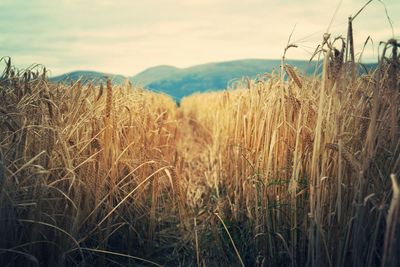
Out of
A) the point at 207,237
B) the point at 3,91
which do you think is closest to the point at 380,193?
the point at 207,237

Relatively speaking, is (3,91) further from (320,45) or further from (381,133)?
(381,133)

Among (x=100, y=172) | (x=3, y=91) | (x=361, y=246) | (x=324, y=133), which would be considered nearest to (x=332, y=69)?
(x=324, y=133)

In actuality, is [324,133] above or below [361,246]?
above

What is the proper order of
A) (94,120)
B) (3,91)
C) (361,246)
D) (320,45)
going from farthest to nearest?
(3,91) → (94,120) → (320,45) → (361,246)

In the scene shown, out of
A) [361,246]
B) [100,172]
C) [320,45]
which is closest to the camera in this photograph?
[361,246]

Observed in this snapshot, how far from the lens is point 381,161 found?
1.49 m

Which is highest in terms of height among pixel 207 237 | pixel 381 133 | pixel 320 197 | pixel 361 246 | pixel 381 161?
pixel 381 133

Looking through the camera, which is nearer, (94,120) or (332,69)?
(332,69)

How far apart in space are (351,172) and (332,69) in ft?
1.24

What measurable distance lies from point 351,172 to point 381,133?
0.17 m

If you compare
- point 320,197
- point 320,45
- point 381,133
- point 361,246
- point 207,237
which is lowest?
point 207,237

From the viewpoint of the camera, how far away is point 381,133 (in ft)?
4.71

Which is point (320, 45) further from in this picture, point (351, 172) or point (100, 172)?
point (100, 172)

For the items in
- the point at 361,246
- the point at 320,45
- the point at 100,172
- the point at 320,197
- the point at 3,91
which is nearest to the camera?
the point at 361,246
